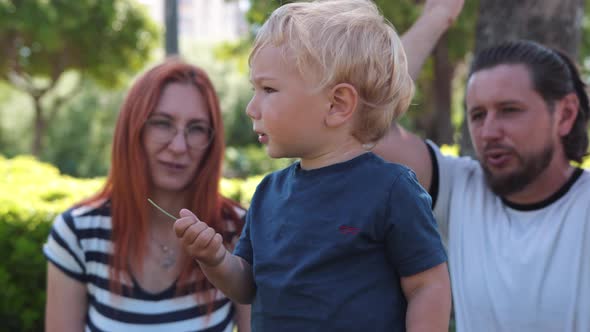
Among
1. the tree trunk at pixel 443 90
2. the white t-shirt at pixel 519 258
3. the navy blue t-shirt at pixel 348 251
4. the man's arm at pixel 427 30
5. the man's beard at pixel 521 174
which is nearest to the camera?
the navy blue t-shirt at pixel 348 251

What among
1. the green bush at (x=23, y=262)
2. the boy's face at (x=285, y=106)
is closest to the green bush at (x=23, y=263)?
the green bush at (x=23, y=262)

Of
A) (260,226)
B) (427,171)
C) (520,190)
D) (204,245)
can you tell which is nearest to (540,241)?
(520,190)

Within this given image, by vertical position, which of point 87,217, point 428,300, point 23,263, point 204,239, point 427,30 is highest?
point 427,30

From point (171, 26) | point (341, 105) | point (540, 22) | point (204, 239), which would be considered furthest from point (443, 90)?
point (204, 239)

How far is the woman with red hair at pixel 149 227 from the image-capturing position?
2.72m

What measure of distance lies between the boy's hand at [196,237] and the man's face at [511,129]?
1.27m

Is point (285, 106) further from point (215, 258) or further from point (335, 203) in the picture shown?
point (215, 258)

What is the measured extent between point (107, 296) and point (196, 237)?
Answer: 1.29 m

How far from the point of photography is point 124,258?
273 cm

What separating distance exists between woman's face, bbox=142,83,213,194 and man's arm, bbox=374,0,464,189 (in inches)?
30.0

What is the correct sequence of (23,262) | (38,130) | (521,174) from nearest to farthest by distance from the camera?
(521,174), (23,262), (38,130)

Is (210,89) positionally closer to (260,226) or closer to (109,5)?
(260,226)

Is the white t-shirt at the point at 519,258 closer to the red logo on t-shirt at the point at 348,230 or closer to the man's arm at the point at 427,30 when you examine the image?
the man's arm at the point at 427,30

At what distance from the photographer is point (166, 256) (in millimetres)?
2814
